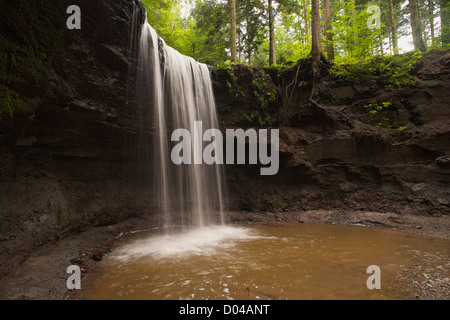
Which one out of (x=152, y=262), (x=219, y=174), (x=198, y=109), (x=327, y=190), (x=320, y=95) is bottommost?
(x=152, y=262)

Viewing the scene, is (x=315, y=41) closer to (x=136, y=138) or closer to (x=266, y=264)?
(x=136, y=138)

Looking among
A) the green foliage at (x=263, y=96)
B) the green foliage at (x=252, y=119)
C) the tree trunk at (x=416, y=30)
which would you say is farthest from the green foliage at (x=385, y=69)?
the green foliage at (x=252, y=119)

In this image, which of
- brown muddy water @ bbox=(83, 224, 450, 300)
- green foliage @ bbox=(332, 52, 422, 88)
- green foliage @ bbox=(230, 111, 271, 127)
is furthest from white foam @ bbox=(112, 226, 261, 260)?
green foliage @ bbox=(332, 52, 422, 88)

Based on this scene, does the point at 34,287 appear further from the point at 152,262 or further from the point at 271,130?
the point at 271,130

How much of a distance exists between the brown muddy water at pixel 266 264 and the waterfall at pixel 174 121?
2.10 meters

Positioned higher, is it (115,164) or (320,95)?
(320,95)

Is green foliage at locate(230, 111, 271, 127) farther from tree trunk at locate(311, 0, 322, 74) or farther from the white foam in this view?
the white foam

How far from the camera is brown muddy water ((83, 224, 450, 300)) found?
3.23m

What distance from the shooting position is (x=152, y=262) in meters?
4.55

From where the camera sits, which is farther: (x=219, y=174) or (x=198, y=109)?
(x=219, y=174)

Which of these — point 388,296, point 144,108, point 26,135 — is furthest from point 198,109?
point 388,296

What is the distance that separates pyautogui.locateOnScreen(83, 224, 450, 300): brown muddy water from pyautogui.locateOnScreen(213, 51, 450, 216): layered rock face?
241 cm

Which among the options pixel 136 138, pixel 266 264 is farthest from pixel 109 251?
pixel 266 264

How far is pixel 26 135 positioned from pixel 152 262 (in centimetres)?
405
